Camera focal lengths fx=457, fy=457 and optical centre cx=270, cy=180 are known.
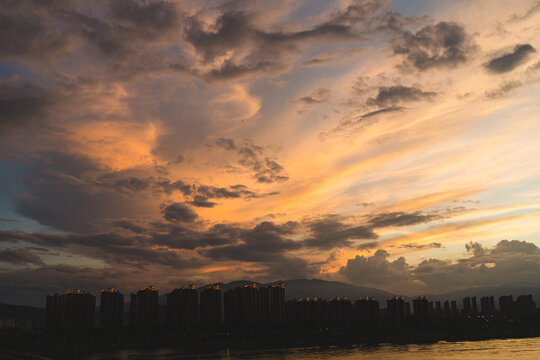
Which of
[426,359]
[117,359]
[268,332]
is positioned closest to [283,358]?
[426,359]

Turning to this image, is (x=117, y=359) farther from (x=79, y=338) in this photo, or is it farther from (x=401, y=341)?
(x=401, y=341)

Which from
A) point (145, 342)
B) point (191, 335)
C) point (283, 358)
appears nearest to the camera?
point (283, 358)

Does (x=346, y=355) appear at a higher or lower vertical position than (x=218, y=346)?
higher

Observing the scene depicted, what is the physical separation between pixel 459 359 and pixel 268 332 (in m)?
94.6

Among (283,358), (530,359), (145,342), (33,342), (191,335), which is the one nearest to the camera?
(530,359)

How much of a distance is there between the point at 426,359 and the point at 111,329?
412 ft

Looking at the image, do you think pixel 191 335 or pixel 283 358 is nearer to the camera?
pixel 283 358

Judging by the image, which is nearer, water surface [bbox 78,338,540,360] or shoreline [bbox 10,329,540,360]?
water surface [bbox 78,338,540,360]

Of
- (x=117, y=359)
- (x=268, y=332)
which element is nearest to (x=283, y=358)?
(x=117, y=359)

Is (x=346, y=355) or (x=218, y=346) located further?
(x=218, y=346)

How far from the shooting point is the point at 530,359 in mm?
109062

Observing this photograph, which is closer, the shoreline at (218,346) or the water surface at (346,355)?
the water surface at (346,355)

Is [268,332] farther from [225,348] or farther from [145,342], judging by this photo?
[145,342]

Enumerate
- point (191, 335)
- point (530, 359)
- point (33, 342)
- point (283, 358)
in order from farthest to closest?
1. point (191, 335)
2. point (33, 342)
3. point (283, 358)
4. point (530, 359)
